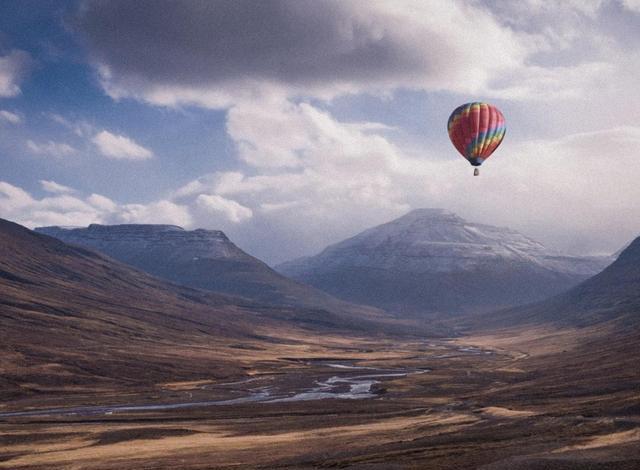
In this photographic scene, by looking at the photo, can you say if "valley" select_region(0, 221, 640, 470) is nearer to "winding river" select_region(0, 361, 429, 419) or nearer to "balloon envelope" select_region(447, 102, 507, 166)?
"winding river" select_region(0, 361, 429, 419)

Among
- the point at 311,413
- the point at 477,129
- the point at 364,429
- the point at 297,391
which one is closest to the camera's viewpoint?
the point at 364,429

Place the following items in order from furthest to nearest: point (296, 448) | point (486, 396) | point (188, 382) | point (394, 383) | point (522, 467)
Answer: point (188, 382) < point (394, 383) < point (486, 396) < point (296, 448) < point (522, 467)

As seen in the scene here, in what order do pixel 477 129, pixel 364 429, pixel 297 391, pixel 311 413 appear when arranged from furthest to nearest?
pixel 297 391, pixel 477 129, pixel 311 413, pixel 364 429

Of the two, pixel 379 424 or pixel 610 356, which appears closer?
pixel 379 424

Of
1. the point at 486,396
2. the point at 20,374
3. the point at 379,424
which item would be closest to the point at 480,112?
the point at 486,396

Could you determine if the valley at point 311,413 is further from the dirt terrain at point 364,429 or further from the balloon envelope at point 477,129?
the balloon envelope at point 477,129

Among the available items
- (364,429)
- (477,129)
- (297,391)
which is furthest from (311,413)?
(477,129)

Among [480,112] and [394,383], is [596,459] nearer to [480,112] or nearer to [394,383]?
[480,112]

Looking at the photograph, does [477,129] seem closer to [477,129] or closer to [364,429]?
[477,129]
